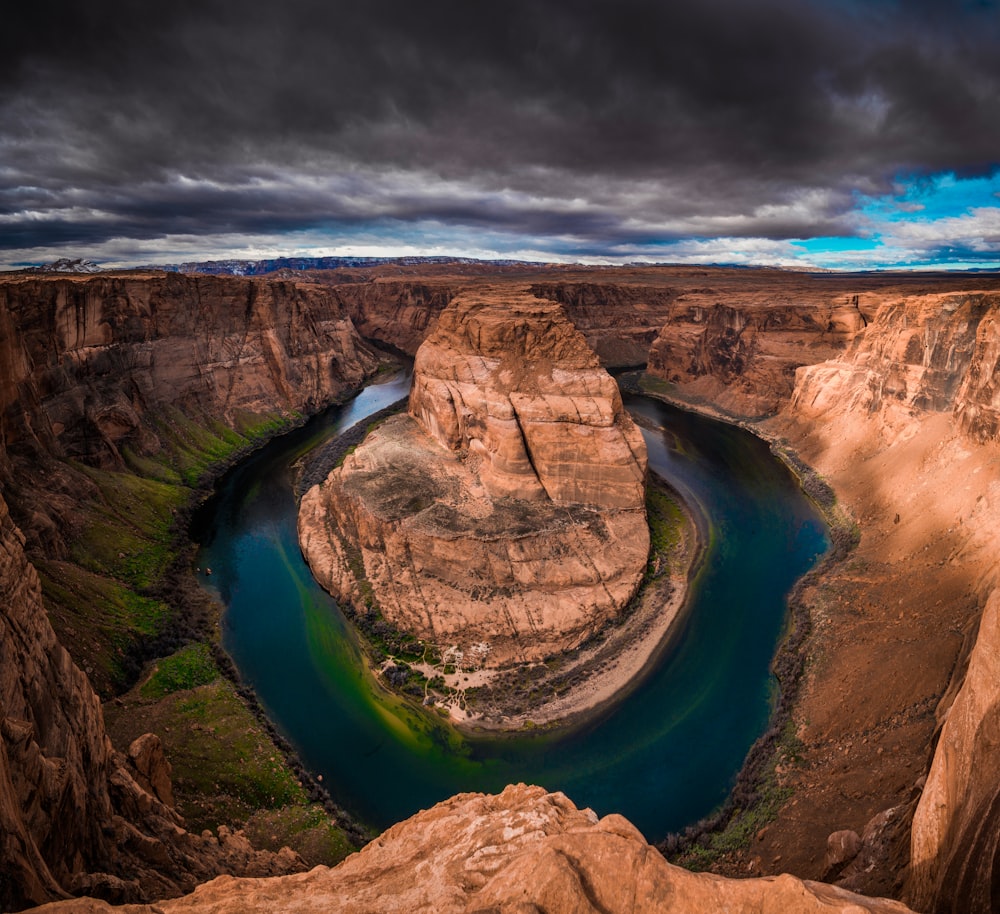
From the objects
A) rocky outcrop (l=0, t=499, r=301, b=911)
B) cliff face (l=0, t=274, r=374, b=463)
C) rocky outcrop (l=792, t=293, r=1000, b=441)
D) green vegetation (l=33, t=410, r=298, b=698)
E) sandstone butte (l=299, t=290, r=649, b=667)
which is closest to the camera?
rocky outcrop (l=0, t=499, r=301, b=911)

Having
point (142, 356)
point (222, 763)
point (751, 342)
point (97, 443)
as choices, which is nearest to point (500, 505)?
point (222, 763)

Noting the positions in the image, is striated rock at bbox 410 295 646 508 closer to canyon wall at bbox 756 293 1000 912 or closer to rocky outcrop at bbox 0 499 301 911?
canyon wall at bbox 756 293 1000 912

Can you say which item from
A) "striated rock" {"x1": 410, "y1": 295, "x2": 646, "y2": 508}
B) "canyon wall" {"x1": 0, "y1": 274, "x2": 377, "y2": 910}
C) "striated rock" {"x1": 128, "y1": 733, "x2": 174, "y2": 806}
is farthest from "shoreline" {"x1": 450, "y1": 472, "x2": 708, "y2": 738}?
"striated rock" {"x1": 128, "y1": 733, "x2": 174, "y2": 806}

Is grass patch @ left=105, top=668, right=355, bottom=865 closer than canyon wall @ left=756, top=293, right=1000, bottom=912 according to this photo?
No

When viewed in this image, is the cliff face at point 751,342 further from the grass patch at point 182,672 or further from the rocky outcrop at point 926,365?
the grass patch at point 182,672

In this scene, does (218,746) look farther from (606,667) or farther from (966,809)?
(966,809)

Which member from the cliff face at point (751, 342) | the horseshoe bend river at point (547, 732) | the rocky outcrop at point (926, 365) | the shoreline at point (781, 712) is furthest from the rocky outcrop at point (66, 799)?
the cliff face at point (751, 342)
